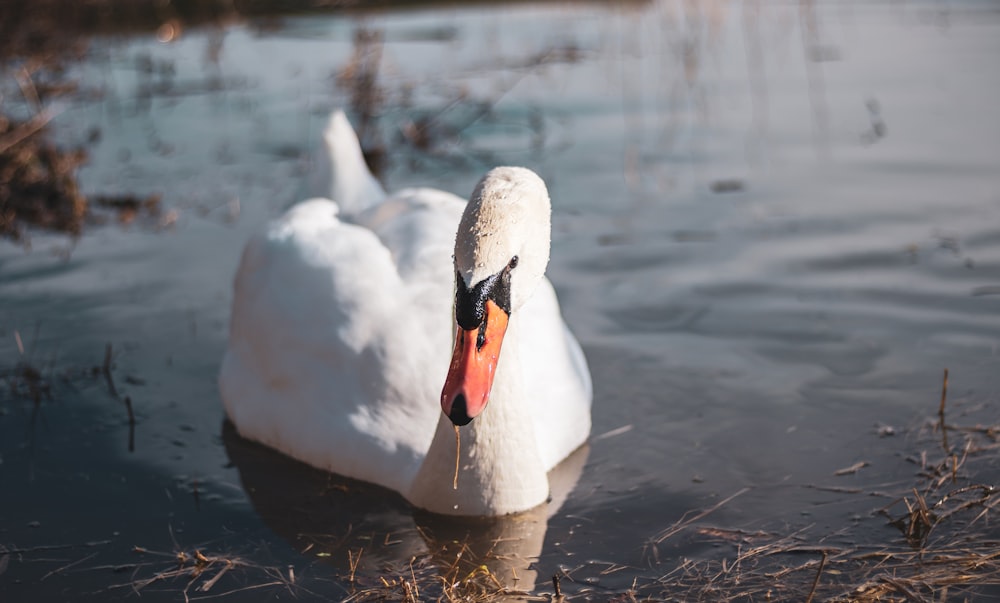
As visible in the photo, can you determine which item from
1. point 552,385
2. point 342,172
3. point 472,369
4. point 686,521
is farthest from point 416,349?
point 342,172

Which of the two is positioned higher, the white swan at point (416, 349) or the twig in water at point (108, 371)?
the white swan at point (416, 349)

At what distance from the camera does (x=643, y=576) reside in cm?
421

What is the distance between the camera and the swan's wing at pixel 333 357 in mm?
4855

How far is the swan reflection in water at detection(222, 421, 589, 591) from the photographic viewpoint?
4355 mm

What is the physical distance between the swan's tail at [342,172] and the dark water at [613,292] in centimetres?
Answer: 109

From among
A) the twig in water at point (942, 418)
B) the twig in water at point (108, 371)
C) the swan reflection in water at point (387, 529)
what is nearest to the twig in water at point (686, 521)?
the swan reflection in water at point (387, 529)

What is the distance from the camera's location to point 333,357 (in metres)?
5.05

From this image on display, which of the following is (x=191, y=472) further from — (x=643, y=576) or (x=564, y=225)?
→ (x=564, y=225)

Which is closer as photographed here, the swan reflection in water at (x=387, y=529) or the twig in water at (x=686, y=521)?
the swan reflection in water at (x=387, y=529)

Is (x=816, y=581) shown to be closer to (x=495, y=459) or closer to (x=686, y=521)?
(x=686, y=521)

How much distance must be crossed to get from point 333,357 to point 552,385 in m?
0.91

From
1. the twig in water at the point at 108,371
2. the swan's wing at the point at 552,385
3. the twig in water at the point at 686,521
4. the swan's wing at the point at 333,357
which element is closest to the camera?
the twig in water at the point at 686,521

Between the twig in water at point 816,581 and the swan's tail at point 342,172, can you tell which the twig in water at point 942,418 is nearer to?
the twig in water at point 816,581

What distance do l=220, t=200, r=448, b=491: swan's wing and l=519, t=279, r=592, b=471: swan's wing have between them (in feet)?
1.50
